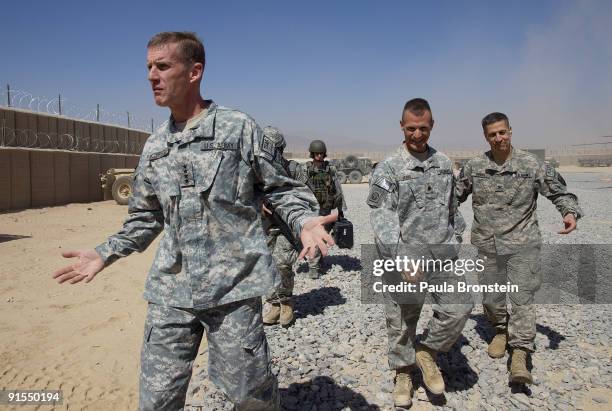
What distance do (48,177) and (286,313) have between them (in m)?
12.0

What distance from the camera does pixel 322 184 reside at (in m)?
5.85

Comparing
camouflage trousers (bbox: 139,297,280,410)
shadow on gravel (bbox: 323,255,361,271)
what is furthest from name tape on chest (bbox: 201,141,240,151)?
shadow on gravel (bbox: 323,255,361,271)

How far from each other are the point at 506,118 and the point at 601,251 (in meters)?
5.02

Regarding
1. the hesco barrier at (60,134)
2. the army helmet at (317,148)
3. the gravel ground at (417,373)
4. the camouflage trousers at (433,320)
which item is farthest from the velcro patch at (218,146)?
the hesco barrier at (60,134)

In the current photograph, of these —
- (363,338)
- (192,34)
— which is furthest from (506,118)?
(192,34)

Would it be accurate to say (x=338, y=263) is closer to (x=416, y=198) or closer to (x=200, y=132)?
(x=416, y=198)

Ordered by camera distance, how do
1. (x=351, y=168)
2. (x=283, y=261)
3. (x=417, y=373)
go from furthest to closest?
(x=351, y=168), (x=283, y=261), (x=417, y=373)

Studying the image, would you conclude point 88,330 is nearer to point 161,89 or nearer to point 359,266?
→ point 161,89

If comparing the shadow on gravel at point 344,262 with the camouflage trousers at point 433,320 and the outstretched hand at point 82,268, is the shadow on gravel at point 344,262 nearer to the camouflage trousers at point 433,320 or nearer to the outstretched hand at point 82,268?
the camouflage trousers at point 433,320

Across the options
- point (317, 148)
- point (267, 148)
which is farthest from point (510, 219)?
point (317, 148)

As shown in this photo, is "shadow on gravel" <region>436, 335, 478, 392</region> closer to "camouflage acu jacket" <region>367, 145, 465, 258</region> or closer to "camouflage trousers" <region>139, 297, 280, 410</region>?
"camouflage acu jacket" <region>367, 145, 465, 258</region>

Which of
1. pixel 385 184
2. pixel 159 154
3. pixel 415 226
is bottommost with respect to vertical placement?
pixel 415 226

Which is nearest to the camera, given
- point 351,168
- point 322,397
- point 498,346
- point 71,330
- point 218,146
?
point 218,146

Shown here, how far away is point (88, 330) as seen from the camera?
406 centimetres
